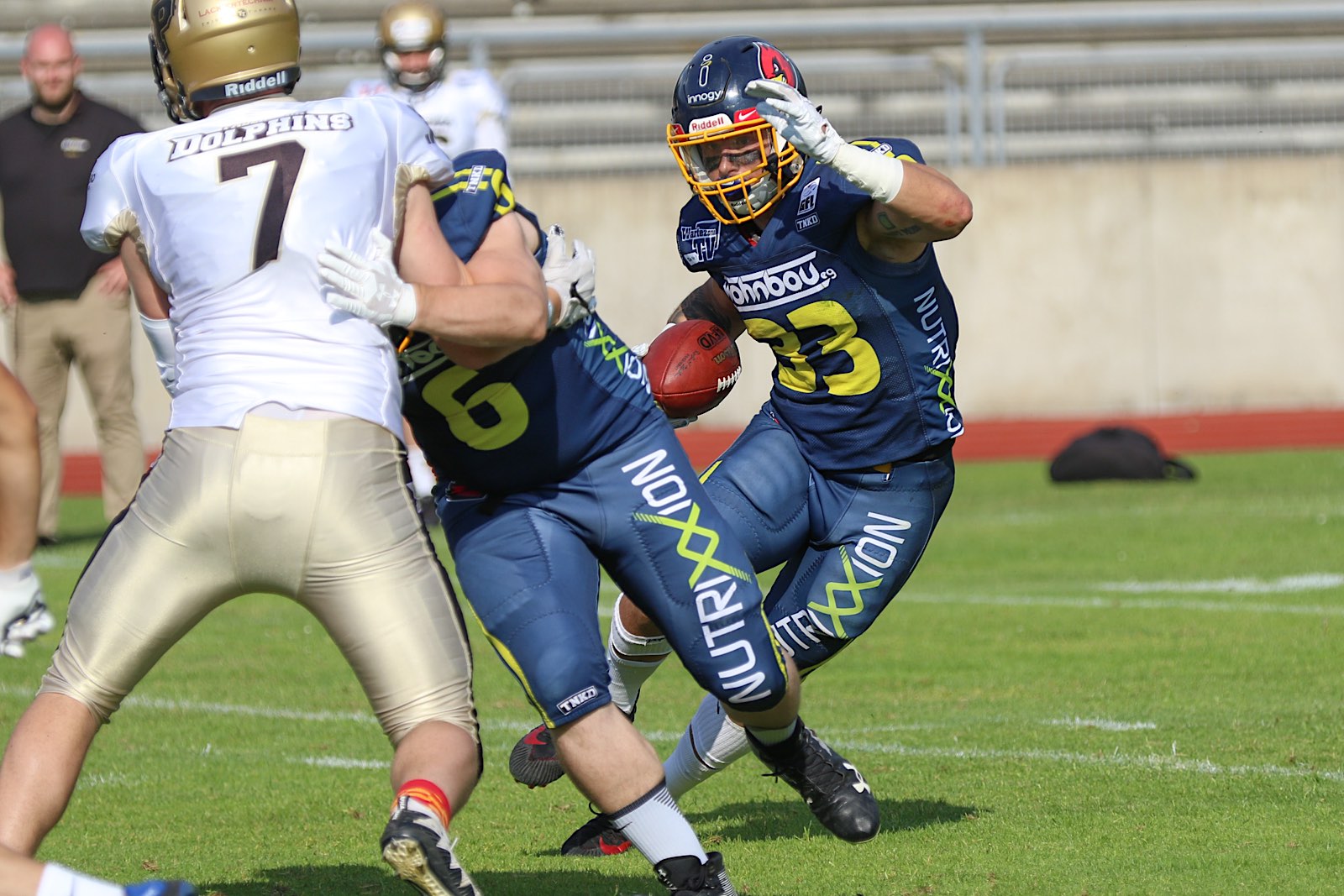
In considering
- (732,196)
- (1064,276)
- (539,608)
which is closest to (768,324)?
(732,196)

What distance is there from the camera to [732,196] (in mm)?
4621

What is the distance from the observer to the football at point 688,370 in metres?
4.73

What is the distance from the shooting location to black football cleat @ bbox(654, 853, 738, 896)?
3.60 meters

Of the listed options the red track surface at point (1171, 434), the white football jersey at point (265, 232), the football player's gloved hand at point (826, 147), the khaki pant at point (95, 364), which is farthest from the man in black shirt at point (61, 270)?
the white football jersey at point (265, 232)

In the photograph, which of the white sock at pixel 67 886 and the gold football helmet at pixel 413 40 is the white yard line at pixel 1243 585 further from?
the white sock at pixel 67 886

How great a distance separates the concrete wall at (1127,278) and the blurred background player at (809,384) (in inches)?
340

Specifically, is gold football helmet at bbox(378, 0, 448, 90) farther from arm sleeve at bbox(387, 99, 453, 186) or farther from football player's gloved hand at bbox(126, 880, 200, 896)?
football player's gloved hand at bbox(126, 880, 200, 896)

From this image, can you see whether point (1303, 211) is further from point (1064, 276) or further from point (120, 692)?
point (120, 692)

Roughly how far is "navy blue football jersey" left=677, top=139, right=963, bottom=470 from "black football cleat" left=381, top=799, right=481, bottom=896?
6.30ft

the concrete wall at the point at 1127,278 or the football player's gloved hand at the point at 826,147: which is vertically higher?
the football player's gloved hand at the point at 826,147

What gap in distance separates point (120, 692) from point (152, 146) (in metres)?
0.97

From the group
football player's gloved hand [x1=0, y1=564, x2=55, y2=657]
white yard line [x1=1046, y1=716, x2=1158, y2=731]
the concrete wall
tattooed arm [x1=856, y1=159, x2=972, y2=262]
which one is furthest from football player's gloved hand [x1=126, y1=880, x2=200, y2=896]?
the concrete wall

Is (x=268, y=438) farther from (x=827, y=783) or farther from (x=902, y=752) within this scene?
(x=902, y=752)

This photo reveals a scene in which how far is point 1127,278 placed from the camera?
44.2 feet
